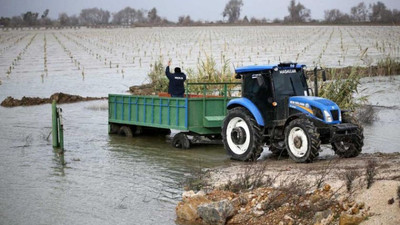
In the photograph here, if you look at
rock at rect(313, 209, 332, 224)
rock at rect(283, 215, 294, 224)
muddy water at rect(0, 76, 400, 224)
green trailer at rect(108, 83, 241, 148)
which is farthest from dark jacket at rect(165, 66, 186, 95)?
rock at rect(313, 209, 332, 224)

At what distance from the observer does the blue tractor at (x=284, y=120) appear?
1392cm

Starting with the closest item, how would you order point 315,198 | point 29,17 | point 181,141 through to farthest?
point 315,198
point 181,141
point 29,17

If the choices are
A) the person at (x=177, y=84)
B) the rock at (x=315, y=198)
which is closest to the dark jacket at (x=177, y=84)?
the person at (x=177, y=84)

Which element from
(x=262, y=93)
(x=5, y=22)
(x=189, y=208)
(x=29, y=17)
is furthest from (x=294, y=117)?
(x=29, y=17)

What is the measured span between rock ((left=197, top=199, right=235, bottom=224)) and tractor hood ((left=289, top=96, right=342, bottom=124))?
3985 millimetres

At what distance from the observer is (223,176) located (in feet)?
43.8

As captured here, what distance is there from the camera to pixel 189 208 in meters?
11.1

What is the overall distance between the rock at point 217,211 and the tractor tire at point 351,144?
175 inches

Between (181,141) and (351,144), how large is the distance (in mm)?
4676

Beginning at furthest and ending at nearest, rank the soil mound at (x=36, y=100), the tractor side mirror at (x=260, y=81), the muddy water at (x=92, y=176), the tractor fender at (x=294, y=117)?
the soil mound at (x=36, y=100)
the tractor side mirror at (x=260, y=81)
the tractor fender at (x=294, y=117)
the muddy water at (x=92, y=176)

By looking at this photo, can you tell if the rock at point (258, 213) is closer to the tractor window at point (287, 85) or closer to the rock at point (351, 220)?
the rock at point (351, 220)

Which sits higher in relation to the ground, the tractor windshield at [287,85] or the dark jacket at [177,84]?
the tractor windshield at [287,85]

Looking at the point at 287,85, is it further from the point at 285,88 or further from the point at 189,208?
the point at 189,208

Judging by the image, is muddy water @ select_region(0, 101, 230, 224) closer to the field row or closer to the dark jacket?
the dark jacket
